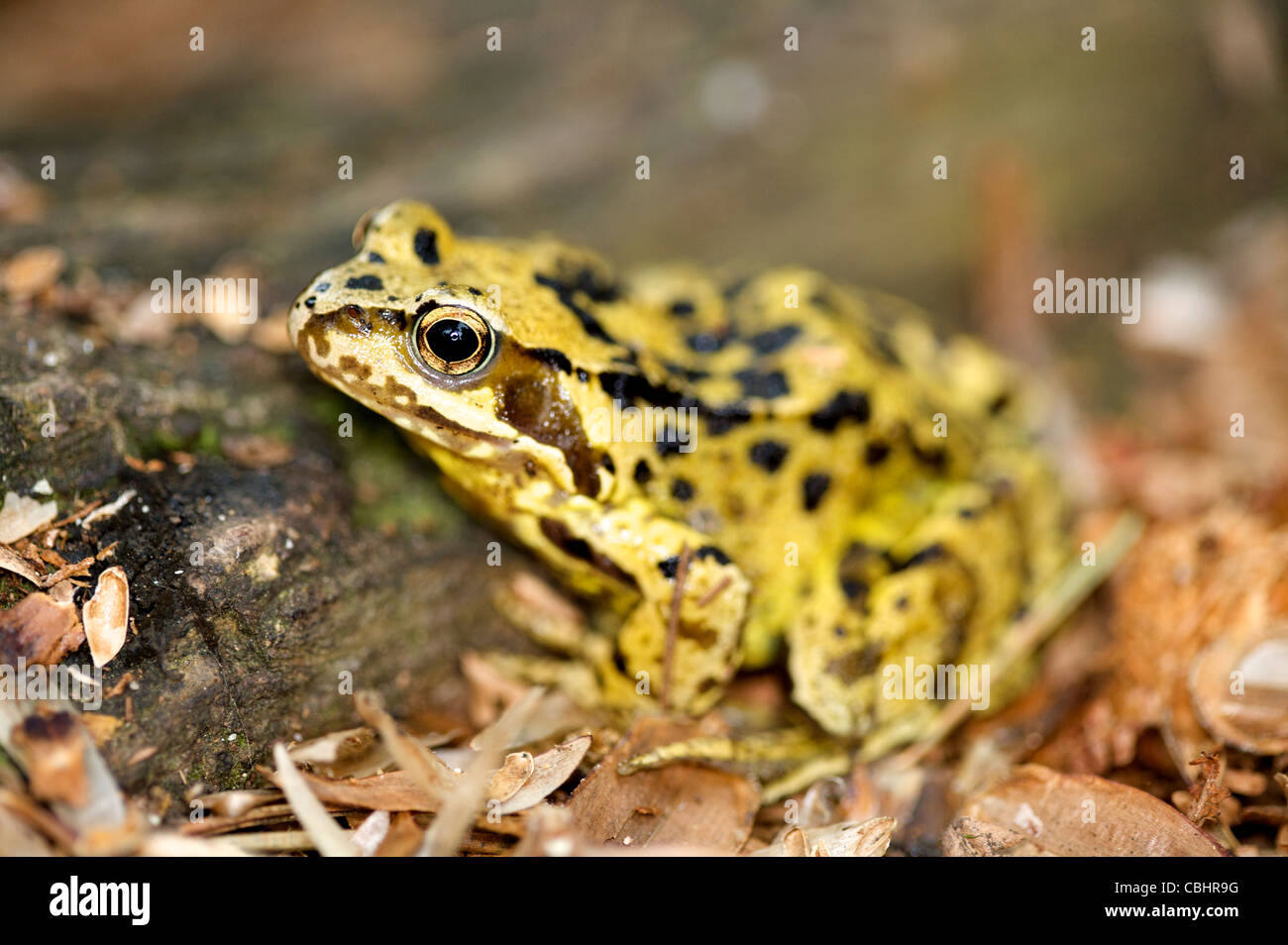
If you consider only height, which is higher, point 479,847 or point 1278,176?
point 1278,176

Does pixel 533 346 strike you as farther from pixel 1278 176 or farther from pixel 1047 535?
pixel 1278 176

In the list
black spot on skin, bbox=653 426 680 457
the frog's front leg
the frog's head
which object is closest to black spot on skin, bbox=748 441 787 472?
black spot on skin, bbox=653 426 680 457

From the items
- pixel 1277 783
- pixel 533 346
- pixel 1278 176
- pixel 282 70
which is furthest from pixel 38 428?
pixel 1278 176

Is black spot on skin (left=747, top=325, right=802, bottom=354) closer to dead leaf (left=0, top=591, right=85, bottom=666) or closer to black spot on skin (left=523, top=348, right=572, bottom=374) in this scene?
black spot on skin (left=523, top=348, right=572, bottom=374)

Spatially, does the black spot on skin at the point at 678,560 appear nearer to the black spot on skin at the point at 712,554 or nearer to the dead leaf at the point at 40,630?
the black spot on skin at the point at 712,554

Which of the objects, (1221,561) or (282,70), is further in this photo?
(282,70)

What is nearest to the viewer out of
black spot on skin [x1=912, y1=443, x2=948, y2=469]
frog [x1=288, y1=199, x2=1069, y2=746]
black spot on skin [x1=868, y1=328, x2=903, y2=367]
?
frog [x1=288, y1=199, x2=1069, y2=746]

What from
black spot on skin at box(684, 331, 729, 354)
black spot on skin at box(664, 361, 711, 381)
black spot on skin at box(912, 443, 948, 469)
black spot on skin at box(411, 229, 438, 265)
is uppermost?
black spot on skin at box(411, 229, 438, 265)
